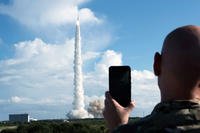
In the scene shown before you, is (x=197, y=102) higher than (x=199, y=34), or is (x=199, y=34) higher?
(x=199, y=34)

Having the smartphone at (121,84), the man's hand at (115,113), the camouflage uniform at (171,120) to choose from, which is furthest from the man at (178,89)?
the smartphone at (121,84)

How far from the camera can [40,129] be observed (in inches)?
5079

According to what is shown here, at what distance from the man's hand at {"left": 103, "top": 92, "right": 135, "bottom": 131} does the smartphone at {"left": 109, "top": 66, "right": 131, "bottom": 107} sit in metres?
0.09

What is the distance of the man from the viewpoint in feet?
13.0

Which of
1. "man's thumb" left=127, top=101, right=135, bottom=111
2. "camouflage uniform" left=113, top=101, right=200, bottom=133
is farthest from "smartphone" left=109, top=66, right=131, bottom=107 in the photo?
"camouflage uniform" left=113, top=101, right=200, bottom=133

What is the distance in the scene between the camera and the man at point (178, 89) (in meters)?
3.96

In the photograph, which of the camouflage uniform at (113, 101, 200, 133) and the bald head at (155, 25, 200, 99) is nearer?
the camouflage uniform at (113, 101, 200, 133)

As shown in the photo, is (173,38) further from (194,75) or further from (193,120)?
(193,120)

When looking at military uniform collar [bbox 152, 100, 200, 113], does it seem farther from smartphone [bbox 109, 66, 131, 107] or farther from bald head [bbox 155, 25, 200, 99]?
smartphone [bbox 109, 66, 131, 107]

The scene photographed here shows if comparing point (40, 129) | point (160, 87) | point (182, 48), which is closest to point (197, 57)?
point (182, 48)

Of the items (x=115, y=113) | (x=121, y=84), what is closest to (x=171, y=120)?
(x=115, y=113)

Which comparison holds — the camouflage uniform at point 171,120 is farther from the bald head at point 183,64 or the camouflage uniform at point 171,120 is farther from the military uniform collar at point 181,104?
the bald head at point 183,64

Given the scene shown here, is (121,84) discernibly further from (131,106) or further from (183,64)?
(183,64)

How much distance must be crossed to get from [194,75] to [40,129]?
126571mm
